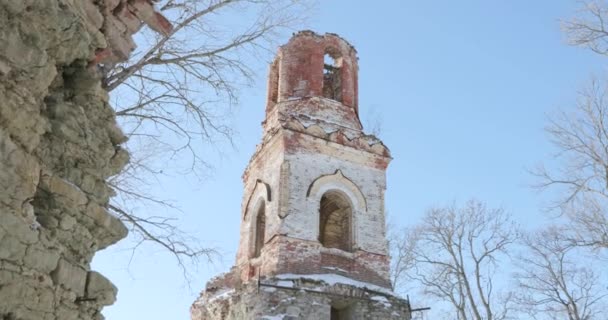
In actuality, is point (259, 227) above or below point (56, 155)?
above

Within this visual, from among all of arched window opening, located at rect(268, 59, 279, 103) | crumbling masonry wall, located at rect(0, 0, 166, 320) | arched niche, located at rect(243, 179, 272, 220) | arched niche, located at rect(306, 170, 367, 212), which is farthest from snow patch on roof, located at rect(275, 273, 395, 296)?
crumbling masonry wall, located at rect(0, 0, 166, 320)

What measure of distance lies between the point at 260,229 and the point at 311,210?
1.83 metres

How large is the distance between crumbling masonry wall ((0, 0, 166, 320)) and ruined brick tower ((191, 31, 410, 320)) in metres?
7.89

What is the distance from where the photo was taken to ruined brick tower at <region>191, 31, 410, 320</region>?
1214 centimetres

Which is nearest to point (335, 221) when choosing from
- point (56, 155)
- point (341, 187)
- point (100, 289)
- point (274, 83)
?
point (341, 187)

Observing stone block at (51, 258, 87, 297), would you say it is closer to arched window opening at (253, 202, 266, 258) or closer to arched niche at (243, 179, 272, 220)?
arched niche at (243, 179, 272, 220)

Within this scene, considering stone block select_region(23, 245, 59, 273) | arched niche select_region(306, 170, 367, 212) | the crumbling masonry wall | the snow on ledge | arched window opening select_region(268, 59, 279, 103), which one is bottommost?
stone block select_region(23, 245, 59, 273)

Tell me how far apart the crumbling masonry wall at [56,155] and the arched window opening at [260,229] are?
10003mm

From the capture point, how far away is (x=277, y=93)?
53.1ft

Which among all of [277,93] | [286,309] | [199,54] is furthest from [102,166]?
[277,93]

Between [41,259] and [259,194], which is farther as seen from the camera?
[259,194]

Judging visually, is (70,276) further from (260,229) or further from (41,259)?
(260,229)

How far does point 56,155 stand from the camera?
3775mm

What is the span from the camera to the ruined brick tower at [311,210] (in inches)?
478
